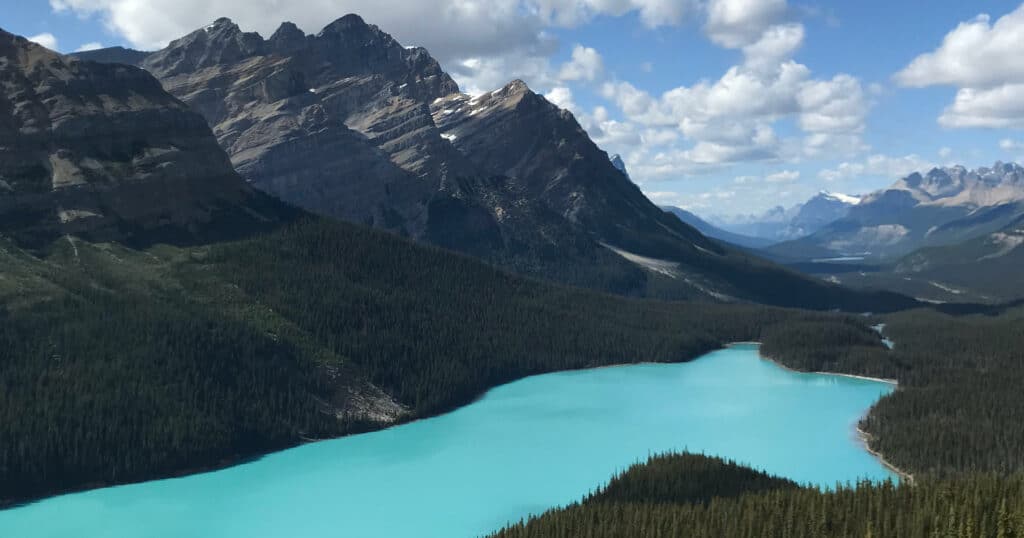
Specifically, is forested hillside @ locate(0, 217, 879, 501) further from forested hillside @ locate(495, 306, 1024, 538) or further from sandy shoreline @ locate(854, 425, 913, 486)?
sandy shoreline @ locate(854, 425, 913, 486)

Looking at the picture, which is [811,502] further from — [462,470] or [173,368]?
[173,368]

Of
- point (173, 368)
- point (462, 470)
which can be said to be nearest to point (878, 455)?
point (462, 470)

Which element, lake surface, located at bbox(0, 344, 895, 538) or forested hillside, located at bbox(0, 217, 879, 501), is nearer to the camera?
lake surface, located at bbox(0, 344, 895, 538)

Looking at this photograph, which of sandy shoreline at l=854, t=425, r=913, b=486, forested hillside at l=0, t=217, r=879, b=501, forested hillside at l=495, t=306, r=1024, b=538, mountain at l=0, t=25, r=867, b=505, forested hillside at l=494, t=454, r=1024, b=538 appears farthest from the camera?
sandy shoreline at l=854, t=425, r=913, b=486

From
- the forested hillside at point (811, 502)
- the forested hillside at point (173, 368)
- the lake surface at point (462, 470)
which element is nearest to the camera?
the forested hillside at point (811, 502)

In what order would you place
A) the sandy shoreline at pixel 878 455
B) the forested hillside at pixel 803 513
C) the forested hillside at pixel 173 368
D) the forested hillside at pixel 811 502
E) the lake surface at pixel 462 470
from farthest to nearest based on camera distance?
1. the sandy shoreline at pixel 878 455
2. the forested hillside at pixel 173 368
3. the lake surface at pixel 462 470
4. the forested hillside at pixel 811 502
5. the forested hillside at pixel 803 513

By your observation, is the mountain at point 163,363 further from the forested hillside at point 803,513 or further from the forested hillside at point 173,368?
the forested hillside at point 803,513

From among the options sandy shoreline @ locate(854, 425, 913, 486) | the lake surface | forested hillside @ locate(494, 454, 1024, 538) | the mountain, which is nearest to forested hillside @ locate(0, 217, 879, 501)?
the mountain

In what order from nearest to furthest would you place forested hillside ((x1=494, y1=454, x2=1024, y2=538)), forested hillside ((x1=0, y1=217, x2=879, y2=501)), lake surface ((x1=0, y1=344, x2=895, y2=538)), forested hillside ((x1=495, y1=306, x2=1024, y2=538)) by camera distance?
forested hillside ((x1=494, y1=454, x2=1024, y2=538)) → forested hillside ((x1=495, y1=306, x2=1024, y2=538)) → lake surface ((x1=0, y1=344, x2=895, y2=538)) → forested hillside ((x1=0, y1=217, x2=879, y2=501))

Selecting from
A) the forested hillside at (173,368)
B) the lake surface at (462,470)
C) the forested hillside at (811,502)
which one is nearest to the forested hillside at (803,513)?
the forested hillside at (811,502)
